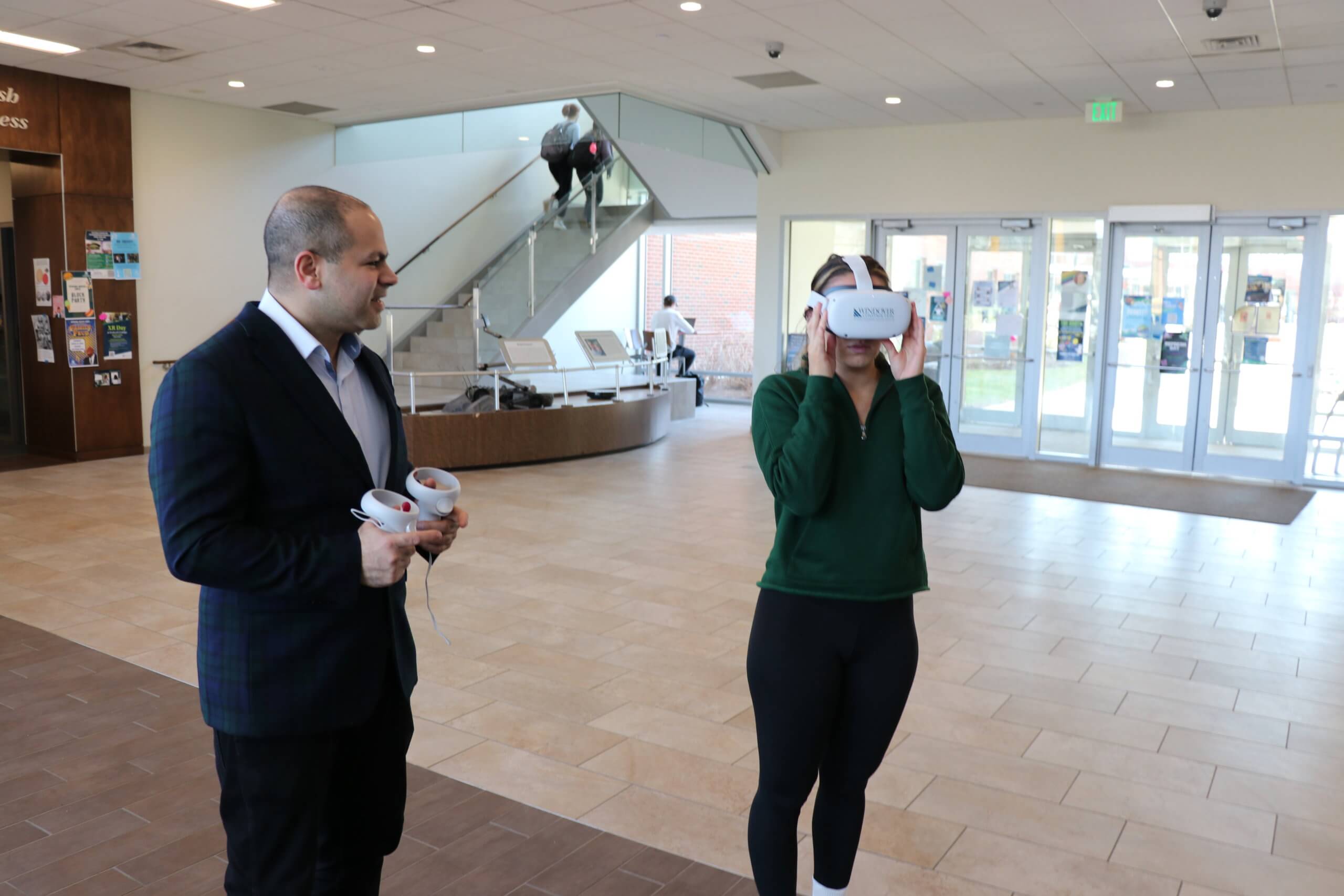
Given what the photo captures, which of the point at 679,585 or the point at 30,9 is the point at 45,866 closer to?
the point at 679,585

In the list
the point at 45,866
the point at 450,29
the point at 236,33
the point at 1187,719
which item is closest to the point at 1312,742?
the point at 1187,719

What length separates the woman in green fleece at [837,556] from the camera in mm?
2010

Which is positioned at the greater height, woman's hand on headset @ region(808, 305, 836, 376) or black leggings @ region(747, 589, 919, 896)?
woman's hand on headset @ region(808, 305, 836, 376)

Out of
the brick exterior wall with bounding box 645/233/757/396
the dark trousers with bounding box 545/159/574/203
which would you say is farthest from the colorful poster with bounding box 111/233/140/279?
the brick exterior wall with bounding box 645/233/757/396

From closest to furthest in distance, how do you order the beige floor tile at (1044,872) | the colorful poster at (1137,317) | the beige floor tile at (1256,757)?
the beige floor tile at (1044,872) → the beige floor tile at (1256,757) → the colorful poster at (1137,317)

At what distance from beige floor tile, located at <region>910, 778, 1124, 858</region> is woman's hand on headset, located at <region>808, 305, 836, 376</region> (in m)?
1.74

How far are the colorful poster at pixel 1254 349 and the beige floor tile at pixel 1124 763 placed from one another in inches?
276

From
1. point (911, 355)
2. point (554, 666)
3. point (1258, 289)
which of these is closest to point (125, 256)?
point (554, 666)

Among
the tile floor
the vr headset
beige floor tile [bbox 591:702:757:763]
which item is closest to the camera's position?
the vr headset

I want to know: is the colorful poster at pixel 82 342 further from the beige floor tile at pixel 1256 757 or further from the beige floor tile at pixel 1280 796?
the beige floor tile at pixel 1280 796

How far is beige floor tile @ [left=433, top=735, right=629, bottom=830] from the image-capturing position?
3184mm

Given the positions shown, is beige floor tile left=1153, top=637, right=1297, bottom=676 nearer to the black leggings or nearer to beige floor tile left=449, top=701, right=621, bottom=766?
beige floor tile left=449, top=701, right=621, bottom=766

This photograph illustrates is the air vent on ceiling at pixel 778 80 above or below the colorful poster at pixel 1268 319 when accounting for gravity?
above

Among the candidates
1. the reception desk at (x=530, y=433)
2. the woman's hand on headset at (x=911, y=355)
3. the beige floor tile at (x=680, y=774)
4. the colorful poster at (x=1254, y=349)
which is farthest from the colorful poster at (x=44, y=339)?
the colorful poster at (x=1254, y=349)
